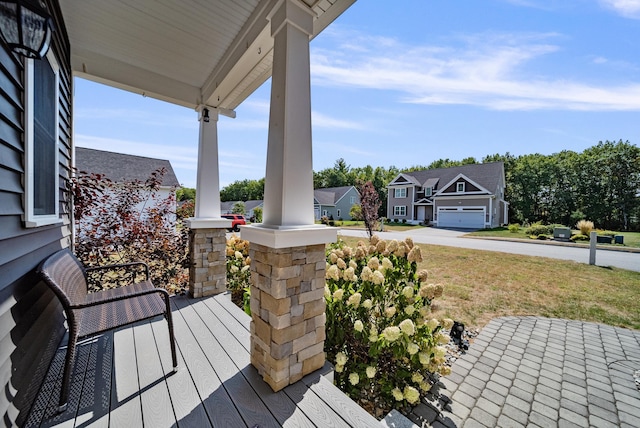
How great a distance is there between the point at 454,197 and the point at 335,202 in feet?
45.7

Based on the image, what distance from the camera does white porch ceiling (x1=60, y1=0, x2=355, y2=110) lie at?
239cm

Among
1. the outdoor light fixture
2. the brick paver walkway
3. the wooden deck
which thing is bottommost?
the brick paver walkway

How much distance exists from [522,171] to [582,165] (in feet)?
14.6

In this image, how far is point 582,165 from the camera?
77.6 ft

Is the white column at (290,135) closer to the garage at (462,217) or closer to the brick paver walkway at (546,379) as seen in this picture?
the brick paver walkway at (546,379)

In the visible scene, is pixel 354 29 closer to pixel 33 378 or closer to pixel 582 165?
pixel 33 378

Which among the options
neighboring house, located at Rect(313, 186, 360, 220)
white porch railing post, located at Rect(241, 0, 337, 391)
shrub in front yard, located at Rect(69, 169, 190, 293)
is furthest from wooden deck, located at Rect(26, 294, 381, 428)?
neighboring house, located at Rect(313, 186, 360, 220)

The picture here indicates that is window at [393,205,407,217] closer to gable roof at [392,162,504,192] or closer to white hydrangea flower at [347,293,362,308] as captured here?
gable roof at [392,162,504,192]

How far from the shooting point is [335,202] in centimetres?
3200

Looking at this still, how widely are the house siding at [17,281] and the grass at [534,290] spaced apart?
3042mm

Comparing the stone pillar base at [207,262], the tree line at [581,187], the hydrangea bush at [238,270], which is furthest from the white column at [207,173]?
the tree line at [581,187]

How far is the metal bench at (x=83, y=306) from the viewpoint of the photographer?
4.96ft

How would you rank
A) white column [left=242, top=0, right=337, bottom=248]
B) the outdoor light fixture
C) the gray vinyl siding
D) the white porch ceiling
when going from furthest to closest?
the gray vinyl siding < the white porch ceiling < white column [left=242, top=0, right=337, bottom=248] < the outdoor light fixture

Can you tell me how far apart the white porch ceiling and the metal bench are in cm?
246
